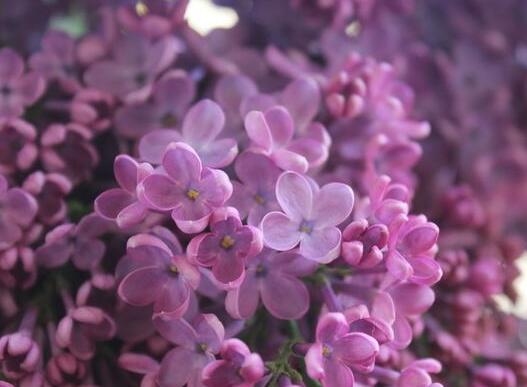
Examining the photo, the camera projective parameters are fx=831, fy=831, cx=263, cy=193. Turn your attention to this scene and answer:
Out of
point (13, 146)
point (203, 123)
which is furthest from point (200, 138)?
point (13, 146)

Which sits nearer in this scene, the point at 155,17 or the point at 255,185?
the point at 255,185

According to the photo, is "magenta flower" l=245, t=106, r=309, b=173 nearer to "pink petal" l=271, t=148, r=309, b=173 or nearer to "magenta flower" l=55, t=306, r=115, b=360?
"pink petal" l=271, t=148, r=309, b=173

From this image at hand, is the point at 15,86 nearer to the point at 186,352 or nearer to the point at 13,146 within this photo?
the point at 13,146

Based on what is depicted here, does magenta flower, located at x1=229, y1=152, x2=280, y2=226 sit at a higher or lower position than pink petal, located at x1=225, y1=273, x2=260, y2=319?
higher

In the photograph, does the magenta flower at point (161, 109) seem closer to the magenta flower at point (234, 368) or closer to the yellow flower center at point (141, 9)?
the yellow flower center at point (141, 9)

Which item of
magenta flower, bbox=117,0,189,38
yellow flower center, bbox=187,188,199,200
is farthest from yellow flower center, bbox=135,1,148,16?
yellow flower center, bbox=187,188,199,200
